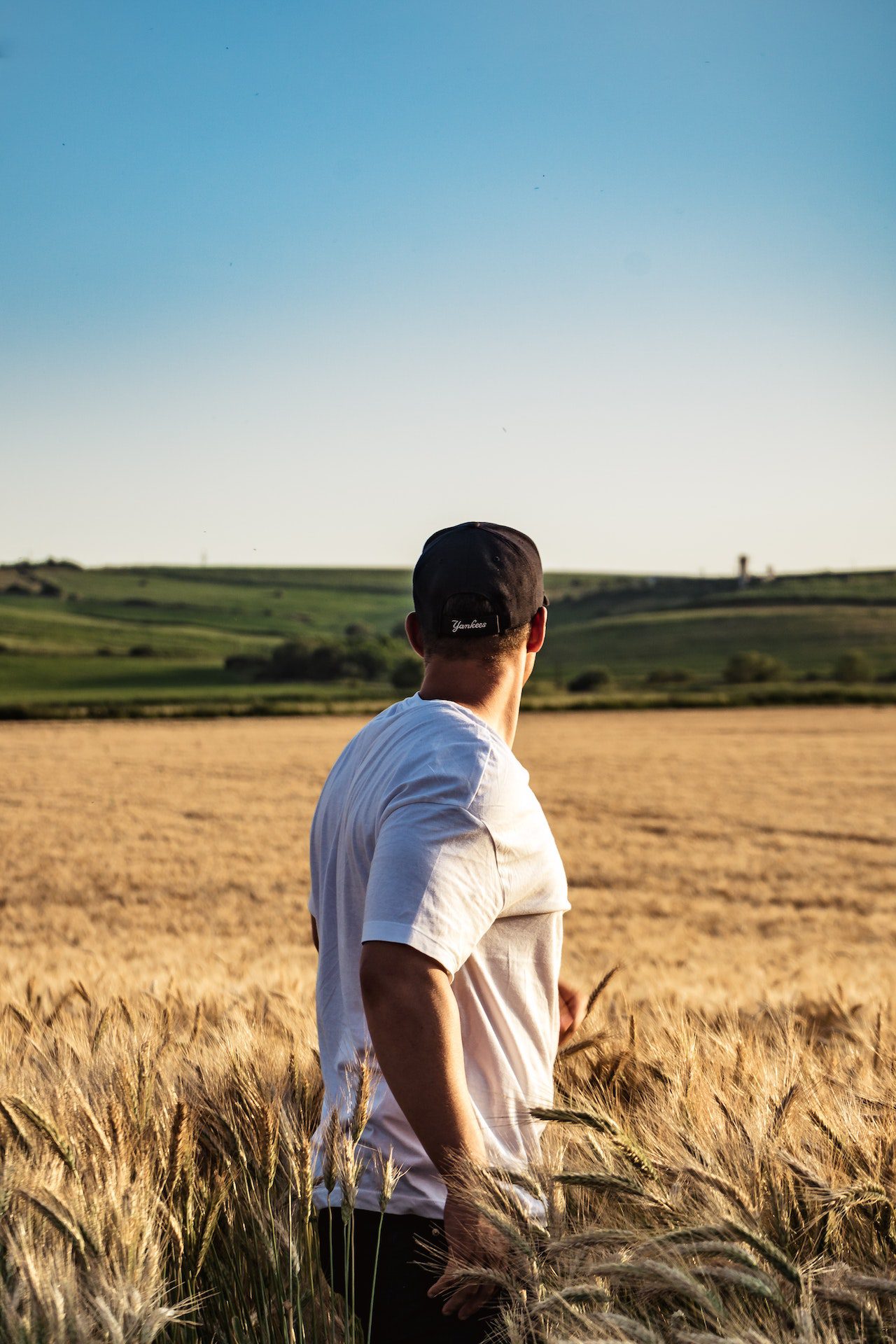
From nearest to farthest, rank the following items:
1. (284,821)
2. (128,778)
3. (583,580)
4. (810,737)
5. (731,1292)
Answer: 1. (731,1292)
2. (284,821)
3. (128,778)
4. (810,737)
5. (583,580)

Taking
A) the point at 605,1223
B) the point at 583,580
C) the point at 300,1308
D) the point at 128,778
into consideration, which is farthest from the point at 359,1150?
the point at 583,580

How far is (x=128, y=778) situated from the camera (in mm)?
27297

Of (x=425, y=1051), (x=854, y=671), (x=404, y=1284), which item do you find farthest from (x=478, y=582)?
(x=854, y=671)

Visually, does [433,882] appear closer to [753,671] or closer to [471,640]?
[471,640]

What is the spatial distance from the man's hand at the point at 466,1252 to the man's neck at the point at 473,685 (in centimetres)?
86

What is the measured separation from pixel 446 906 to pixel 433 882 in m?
0.05

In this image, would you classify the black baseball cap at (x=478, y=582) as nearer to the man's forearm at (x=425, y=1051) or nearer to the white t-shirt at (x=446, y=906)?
the white t-shirt at (x=446, y=906)

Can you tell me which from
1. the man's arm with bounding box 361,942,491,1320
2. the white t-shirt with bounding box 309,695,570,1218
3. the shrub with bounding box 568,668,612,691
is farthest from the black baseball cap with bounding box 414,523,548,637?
the shrub with bounding box 568,668,612,691

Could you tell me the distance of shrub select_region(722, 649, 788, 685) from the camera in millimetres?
75000

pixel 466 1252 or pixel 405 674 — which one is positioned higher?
pixel 466 1252

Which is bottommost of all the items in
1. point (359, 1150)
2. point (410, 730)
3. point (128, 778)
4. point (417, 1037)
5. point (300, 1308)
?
point (128, 778)

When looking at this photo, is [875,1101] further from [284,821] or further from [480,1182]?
[284,821]

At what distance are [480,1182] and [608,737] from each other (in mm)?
39650

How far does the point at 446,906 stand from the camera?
180 cm
